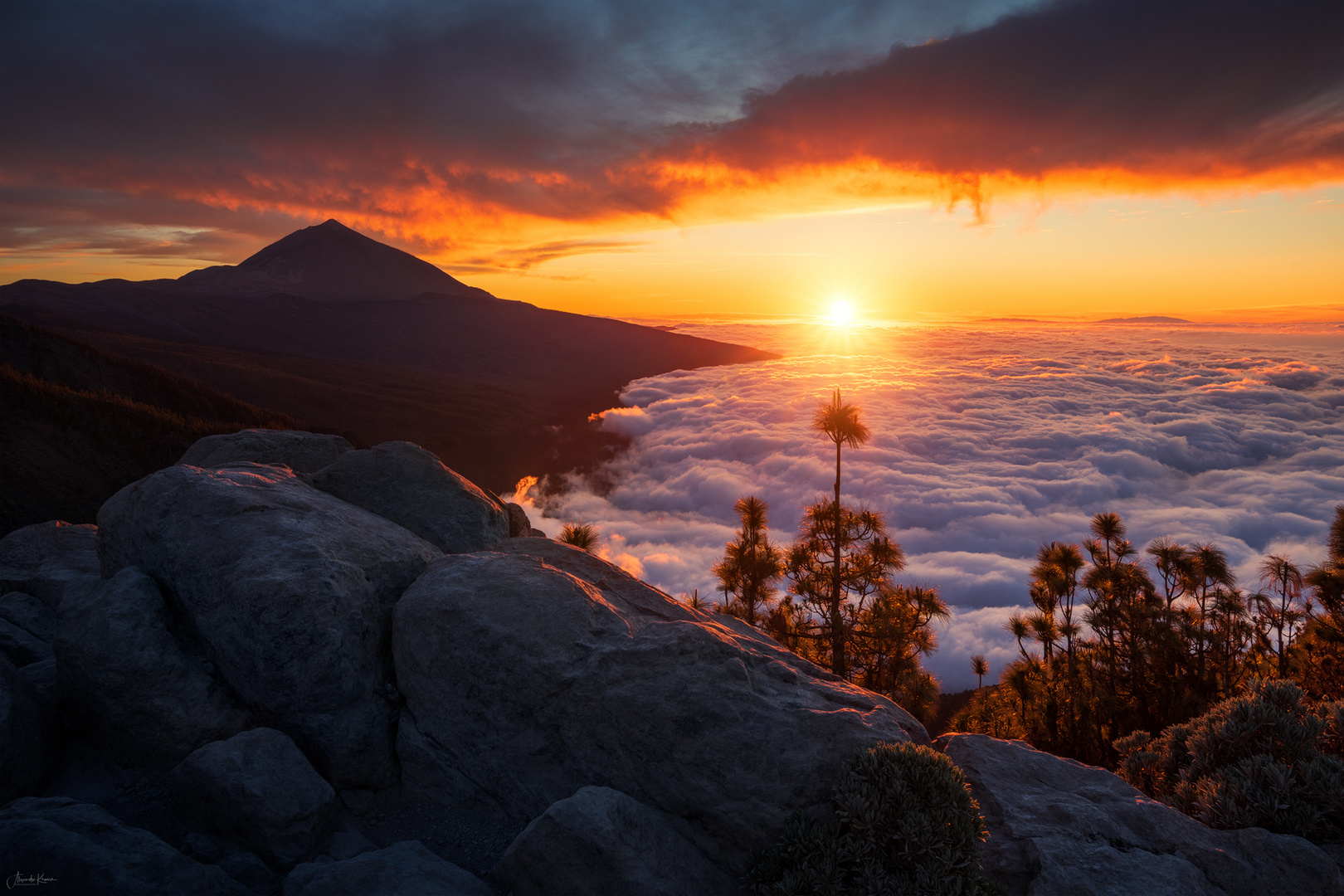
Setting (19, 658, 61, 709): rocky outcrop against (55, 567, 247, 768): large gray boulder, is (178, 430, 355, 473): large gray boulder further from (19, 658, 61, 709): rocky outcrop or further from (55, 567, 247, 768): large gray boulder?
(55, 567, 247, 768): large gray boulder

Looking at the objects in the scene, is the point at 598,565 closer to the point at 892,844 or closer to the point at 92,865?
the point at 892,844

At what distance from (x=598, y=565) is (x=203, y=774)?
317 inches

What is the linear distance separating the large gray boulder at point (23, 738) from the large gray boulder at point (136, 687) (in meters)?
0.45

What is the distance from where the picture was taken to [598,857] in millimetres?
8492

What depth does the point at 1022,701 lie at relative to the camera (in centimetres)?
4712

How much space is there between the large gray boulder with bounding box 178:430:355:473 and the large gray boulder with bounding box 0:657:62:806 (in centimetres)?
951

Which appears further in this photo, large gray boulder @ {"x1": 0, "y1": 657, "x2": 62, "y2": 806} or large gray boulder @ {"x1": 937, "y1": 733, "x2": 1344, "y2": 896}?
large gray boulder @ {"x1": 937, "y1": 733, "x2": 1344, "y2": 896}

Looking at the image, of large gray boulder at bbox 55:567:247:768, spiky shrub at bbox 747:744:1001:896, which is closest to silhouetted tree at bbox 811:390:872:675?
spiky shrub at bbox 747:744:1001:896

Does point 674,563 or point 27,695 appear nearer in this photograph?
point 27,695

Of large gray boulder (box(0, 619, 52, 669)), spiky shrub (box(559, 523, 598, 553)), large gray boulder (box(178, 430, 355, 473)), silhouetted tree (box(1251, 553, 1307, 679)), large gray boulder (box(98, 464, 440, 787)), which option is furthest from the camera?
silhouetted tree (box(1251, 553, 1307, 679))

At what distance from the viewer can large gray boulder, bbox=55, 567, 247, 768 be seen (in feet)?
33.8

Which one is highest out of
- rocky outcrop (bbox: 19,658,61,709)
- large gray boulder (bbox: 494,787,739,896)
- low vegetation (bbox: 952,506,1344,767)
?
rocky outcrop (bbox: 19,658,61,709)

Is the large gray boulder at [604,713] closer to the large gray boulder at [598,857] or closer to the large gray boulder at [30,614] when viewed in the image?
the large gray boulder at [598,857]

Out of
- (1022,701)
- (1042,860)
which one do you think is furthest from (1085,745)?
(1042,860)
